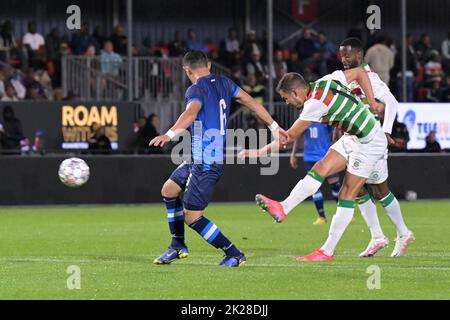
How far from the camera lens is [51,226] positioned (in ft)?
63.3

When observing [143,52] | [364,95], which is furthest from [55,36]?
[364,95]

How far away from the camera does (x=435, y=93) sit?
1169 inches

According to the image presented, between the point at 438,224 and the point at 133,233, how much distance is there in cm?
509

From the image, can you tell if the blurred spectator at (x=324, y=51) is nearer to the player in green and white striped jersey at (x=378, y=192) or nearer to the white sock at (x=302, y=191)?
the player in green and white striped jersey at (x=378, y=192)

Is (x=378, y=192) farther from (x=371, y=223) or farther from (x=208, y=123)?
(x=208, y=123)

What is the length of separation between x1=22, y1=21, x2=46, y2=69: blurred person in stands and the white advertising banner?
837 centimetres

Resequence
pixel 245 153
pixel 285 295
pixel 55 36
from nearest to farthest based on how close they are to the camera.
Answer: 1. pixel 285 295
2. pixel 245 153
3. pixel 55 36

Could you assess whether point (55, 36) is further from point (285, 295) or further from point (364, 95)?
point (285, 295)

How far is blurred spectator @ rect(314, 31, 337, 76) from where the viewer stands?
30.0 meters

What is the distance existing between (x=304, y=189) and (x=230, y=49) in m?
18.2

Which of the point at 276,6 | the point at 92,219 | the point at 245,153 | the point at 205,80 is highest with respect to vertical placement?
the point at 276,6

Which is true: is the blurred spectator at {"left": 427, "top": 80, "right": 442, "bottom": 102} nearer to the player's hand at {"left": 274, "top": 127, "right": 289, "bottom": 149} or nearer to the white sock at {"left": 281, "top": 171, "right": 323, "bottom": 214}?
the white sock at {"left": 281, "top": 171, "right": 323, "bottom": 214}

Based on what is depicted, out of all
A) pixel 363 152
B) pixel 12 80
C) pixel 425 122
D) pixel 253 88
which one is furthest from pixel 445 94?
pixel 363 152

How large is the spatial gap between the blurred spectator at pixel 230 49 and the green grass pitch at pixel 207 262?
922cm
